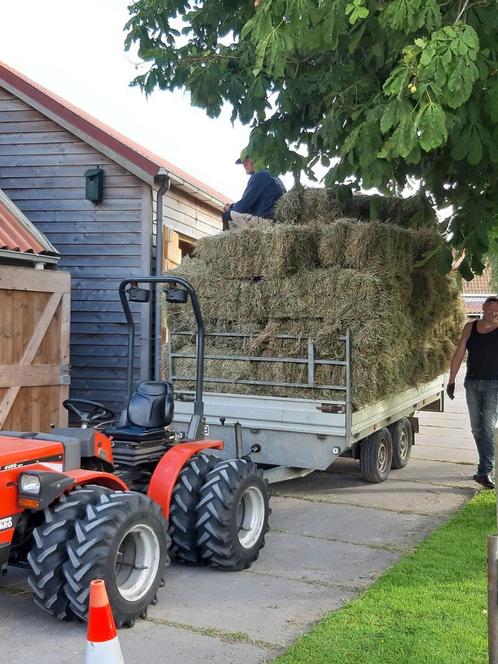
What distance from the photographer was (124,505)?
4.29m

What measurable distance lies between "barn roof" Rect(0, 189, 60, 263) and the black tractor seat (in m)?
3.86

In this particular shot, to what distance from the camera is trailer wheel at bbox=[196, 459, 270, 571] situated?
5.19 meters

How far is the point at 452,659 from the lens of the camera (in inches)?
153

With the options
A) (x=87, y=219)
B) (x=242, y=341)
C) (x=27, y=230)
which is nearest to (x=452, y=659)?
(x=242, y=341)

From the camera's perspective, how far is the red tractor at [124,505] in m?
4.11

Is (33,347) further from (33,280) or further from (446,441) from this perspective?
(446,441)

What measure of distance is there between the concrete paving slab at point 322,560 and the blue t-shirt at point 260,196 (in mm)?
4419

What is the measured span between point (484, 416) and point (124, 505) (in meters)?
5.28

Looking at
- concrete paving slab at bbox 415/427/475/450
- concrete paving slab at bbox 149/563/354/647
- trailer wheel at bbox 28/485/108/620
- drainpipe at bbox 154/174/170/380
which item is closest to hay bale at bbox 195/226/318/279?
drainpipe at bbox 154/174/170/380

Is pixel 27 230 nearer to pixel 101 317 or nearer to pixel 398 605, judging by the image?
pixel 101 317

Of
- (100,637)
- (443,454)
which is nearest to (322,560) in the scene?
(100,637)

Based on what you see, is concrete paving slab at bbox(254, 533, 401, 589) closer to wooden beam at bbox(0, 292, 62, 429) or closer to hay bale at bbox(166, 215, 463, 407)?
hay bale at bbox(166, 215, 463, 407)

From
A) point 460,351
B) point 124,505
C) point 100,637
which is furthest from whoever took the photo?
point 460,351

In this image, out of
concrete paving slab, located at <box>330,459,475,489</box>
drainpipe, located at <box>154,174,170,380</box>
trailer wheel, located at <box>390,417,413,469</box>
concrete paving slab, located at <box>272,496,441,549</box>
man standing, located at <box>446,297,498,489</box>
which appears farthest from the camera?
drainpipe, located at <box>154,174,170,380</box>
